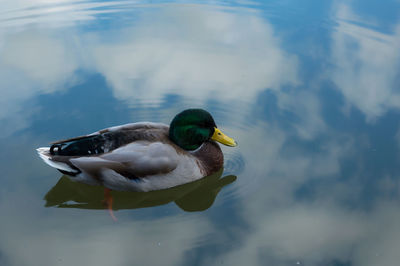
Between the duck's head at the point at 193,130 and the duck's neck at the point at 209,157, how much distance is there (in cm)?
6

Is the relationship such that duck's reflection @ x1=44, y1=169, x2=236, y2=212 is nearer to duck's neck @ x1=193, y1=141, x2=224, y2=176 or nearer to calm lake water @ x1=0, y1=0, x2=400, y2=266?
calm lake water @ x1=0, y1=0, x2=400, y2=266

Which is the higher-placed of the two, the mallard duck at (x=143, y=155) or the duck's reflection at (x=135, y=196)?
the mallard duck at (x=143, y=155)

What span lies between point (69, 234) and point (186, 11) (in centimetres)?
548

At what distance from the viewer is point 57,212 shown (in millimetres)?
4465

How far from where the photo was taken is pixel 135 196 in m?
4.68

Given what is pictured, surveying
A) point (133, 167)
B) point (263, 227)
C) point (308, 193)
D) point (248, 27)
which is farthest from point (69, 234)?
point (248, 27)

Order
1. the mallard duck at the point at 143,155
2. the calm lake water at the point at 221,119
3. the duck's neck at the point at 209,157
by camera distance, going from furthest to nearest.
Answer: the duck's neck at the point at 209,157 < the mallard duck at the point at 143,155 < the calm lake water at the point at 221,119

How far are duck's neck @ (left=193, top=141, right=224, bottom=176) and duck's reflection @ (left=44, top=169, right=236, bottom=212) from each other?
0.45 feet

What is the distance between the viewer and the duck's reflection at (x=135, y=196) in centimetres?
458

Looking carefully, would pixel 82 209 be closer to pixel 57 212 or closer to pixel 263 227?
pixel 57 212

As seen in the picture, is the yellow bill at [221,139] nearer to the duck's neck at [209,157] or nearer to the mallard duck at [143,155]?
the mallard duck at [143,155]

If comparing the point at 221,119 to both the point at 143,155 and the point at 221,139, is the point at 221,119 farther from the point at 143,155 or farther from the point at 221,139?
the point at 143,155

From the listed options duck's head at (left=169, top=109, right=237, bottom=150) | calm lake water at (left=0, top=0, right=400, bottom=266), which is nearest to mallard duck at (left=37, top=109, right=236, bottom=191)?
duck's head at (left=169, top=109, right=237, bottom=150)

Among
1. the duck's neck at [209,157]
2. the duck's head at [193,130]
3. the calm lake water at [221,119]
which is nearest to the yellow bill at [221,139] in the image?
the duck's head at [193,130]
